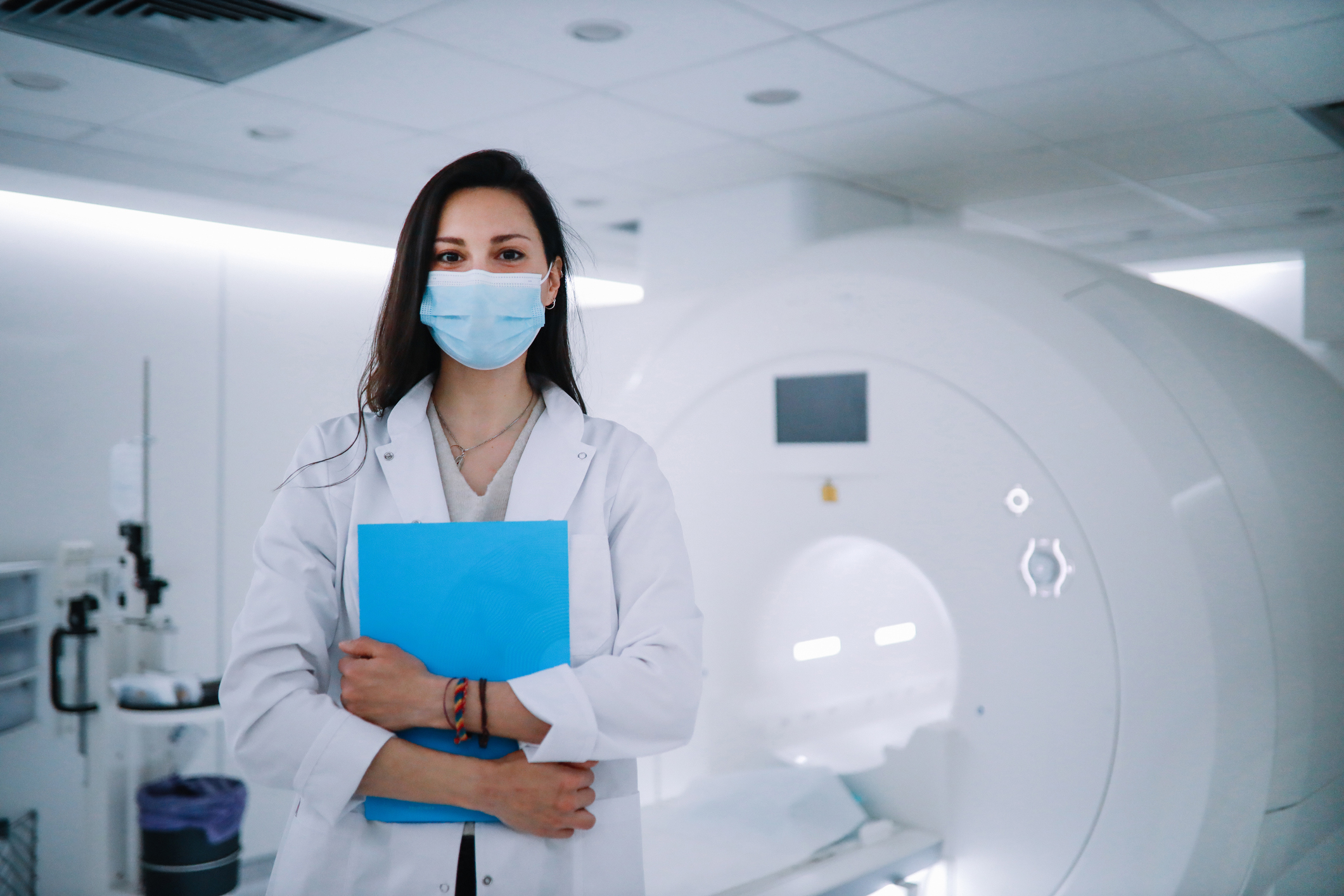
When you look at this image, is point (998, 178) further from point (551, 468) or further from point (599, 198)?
point (551, 468)

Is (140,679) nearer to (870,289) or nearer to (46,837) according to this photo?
(46,837)

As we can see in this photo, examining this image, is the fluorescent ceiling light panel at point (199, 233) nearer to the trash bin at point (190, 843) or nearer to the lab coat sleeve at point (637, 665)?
the trash bin at point (190, 843)

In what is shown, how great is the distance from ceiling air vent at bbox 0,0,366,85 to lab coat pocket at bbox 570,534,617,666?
1119 mm

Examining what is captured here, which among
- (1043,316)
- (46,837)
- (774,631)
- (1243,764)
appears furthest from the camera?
(46,837)

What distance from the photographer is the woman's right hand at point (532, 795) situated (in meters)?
0.88

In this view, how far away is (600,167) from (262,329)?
1326 mm

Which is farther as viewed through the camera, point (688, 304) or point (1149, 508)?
point (688, 304)

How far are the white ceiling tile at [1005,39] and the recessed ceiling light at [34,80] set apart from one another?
1445mm

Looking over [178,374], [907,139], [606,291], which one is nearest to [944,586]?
[907,139]

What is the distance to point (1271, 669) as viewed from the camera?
5.02ft

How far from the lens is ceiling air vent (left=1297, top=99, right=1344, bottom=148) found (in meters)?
2.14

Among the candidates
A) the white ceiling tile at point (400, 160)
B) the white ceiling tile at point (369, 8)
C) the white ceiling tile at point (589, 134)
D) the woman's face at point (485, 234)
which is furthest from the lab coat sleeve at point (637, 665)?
the white ceiling tile at point (400, 160)

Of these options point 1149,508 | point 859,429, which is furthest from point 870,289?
point 1149,508

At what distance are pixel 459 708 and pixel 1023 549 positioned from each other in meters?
1.06
